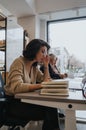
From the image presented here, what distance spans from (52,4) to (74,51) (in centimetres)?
116

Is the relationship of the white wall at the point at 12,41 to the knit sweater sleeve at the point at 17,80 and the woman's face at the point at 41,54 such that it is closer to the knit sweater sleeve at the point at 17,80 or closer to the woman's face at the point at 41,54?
the woman's face at the point at 41,54

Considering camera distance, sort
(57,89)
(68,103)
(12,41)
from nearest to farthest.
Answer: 1. (68,103)
2. (57,89)
3. (12,41)

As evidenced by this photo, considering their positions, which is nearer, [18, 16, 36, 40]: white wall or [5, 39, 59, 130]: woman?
[5, 39, 59, 130]: woman

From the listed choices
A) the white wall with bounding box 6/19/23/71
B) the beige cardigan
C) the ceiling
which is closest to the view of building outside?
the ceiling

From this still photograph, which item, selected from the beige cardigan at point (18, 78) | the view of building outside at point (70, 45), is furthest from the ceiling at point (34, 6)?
the beige cardigan at point (18, 78)

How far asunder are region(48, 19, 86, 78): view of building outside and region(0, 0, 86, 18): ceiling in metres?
0.60

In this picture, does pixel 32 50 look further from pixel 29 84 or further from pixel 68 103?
pixel 68 103

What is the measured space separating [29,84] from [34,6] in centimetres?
275

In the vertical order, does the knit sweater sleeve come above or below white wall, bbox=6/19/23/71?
below

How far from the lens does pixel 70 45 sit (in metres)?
4.17

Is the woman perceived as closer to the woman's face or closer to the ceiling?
the woman's face

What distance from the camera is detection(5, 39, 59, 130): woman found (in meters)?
1.40

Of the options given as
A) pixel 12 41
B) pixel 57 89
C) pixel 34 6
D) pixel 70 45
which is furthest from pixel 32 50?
pixel 70 45

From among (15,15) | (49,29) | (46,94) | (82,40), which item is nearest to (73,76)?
(82,40)
